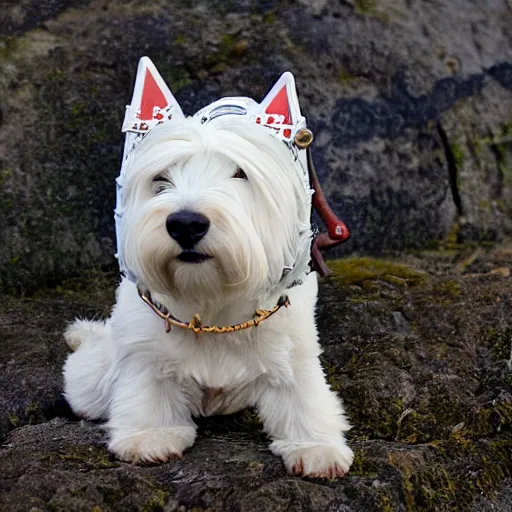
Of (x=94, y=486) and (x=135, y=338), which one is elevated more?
(x=135, y=338)

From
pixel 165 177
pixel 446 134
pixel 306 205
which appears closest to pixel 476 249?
pixel 446 134

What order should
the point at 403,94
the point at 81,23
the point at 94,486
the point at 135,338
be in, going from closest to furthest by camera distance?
the point at 94,486 → the point at 135,338 → the point at 81,23 → the point at 403,94

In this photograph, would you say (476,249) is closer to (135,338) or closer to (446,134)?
(446,134)

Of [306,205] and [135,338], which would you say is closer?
[306,205]

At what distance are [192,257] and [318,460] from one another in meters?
0.92

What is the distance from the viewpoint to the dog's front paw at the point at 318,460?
2877 millimetres

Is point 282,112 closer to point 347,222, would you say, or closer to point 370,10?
point 347,222

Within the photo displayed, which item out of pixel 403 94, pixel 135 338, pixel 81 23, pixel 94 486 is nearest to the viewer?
pixel 94 486

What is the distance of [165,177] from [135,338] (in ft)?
2.34

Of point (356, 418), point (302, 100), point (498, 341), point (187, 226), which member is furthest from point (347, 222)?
point (187, 226)

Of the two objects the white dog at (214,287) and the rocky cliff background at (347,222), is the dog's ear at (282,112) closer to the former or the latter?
the white dog at (214,287)

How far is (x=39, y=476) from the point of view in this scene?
9.19 ft

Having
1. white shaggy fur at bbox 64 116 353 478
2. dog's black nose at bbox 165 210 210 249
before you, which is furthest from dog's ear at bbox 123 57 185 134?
dog's black nose at bbox 165 210 210 249

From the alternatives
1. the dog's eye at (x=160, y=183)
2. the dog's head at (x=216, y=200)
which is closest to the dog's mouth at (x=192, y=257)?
the dog's head at (x=216, y=200)
